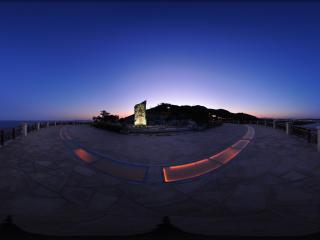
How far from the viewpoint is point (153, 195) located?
5363 millimetres

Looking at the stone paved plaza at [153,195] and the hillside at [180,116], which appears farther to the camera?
the hillside at [180,116]

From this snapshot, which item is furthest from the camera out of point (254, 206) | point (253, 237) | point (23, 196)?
point (23, 196)

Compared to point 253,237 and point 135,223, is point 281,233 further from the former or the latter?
point 135,223

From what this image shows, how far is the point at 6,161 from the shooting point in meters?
7.87

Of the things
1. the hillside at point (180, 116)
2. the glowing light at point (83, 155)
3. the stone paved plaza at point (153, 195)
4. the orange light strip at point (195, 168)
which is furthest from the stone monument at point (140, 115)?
the orange light strip at point (195, 168)

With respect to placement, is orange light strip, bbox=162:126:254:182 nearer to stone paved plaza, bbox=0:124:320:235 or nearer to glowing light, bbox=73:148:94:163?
stone paved plaza, bbox=0:124:320:235

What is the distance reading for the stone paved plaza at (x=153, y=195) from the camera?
12.0ft

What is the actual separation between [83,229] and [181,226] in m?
1.84

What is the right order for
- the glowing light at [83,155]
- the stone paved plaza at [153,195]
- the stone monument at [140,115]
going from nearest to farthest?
the stone paved plaza at [153,195] → the glowing light at [83,155] → the stone monument at [140,115]

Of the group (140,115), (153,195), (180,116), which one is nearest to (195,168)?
(153,195)

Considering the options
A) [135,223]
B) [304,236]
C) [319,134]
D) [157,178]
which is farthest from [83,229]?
[319,134]

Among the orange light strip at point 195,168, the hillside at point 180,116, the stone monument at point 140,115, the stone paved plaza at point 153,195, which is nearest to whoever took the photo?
the stone paved plaza at point 153,195

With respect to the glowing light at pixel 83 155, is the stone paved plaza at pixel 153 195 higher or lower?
lower

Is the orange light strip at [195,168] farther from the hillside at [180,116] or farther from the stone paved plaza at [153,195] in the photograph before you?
the hillside at [180,116]
